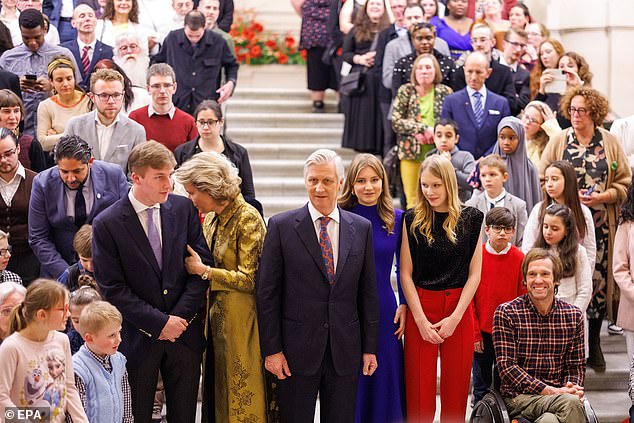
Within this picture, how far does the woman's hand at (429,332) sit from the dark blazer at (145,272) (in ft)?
3.68

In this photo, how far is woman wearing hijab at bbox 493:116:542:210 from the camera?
6371 millimetres

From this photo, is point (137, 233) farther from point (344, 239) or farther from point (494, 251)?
point (494, 251)

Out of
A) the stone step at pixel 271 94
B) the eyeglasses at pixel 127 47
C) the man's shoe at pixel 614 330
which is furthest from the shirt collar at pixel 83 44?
the man's shoe at pixel 614 330

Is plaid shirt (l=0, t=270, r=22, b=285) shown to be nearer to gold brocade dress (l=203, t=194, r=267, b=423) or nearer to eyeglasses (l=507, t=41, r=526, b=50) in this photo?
gold brocade dress (l=203, t=194, r=267, b=423)

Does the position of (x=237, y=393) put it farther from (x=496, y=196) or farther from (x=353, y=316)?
(x=496, y=196)

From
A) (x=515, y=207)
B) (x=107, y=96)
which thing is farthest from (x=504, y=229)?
(x=107, y=96)

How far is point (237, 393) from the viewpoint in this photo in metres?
4.73

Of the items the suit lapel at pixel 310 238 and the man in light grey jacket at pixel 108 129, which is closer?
the suit lapel at pixel 310 238

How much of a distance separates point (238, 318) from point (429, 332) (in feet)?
3.17

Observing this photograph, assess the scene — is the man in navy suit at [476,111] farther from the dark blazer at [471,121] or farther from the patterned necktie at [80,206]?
the patterned necktie at [80,206]

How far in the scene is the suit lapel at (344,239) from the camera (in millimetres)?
4586

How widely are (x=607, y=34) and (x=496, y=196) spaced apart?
184 inches

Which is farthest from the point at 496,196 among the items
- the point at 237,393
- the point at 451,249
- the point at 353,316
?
the point at 237,393

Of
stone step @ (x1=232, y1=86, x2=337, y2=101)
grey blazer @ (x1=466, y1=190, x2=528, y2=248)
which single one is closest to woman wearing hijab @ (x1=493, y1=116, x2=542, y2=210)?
grey blazer @ (x1=466, y1=190, x2=528, y2=248)
